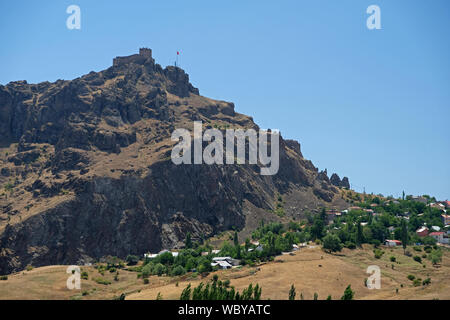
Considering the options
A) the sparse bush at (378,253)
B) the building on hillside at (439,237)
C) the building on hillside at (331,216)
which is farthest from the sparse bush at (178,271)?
the building on hillside at (439,237)

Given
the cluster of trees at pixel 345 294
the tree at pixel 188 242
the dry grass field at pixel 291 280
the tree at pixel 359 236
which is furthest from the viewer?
the tree at pixel 188 242

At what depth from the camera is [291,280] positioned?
10300 centimetres

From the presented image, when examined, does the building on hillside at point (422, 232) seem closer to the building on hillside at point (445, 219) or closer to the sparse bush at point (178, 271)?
the building on hillside at point (445, 219)

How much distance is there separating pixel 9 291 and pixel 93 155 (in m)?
97.1

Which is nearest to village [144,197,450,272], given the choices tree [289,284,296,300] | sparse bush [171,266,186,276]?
sparse bush [171,266,186,276]

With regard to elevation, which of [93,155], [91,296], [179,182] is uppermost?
[93,155]

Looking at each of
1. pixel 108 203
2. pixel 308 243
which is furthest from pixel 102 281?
pixel 308 243

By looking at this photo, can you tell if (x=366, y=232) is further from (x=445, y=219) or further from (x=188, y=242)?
(x=445, y=219)

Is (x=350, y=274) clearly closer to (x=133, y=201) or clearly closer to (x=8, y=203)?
(x=133, y=201)

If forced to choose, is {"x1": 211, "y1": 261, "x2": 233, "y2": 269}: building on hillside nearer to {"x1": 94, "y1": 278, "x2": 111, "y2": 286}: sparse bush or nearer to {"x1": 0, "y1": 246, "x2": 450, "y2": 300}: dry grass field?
{"x1": 0, "y1": 246, "x2": 450, "y2": 300}: dry grass field

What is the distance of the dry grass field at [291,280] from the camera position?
9575 centimetres

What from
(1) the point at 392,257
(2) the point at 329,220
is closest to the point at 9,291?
(1) the point at 392,257

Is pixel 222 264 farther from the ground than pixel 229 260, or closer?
closer

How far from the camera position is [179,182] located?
18175 centimetres
